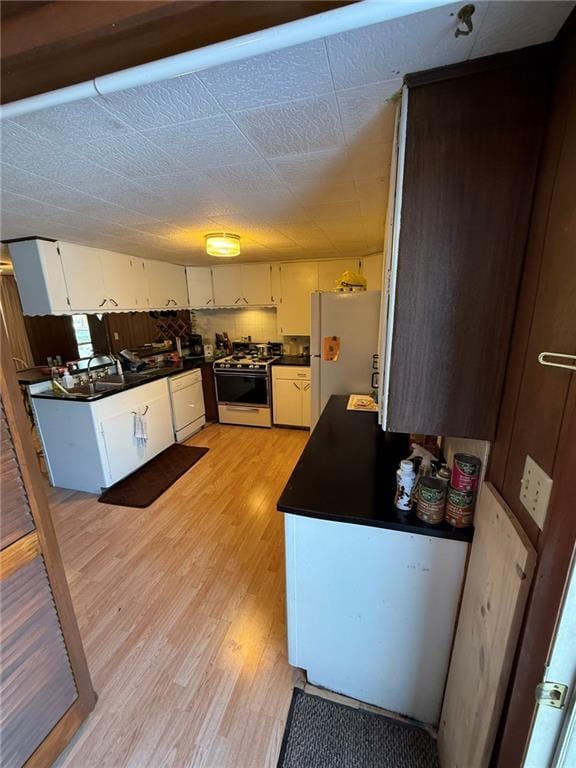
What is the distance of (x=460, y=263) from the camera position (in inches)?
32.9

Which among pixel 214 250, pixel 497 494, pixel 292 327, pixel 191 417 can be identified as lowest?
pixel 191 417

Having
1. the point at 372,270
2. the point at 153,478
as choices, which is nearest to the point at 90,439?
the point at 153,478

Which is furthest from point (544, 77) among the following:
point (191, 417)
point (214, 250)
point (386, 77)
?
point (191, 417)

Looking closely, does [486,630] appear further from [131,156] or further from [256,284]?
[256,284]

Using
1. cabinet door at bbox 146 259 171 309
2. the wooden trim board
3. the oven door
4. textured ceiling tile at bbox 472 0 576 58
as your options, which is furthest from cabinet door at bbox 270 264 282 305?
the wooden trim board

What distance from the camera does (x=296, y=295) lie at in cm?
396

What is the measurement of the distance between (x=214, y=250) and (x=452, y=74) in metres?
2.04

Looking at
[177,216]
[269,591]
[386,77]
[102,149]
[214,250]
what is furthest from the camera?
[214,250]

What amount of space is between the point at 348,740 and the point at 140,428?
261 cm

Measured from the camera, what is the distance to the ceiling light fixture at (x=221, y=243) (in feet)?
8.05

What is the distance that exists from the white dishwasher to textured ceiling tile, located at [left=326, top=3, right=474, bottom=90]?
10.4 feet

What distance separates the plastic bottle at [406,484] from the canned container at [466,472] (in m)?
0.14

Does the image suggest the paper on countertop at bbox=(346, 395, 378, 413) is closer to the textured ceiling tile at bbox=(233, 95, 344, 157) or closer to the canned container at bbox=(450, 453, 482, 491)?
the canned container at bbox=(450, 453, 482, 491)

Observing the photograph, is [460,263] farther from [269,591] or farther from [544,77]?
[269,591]
